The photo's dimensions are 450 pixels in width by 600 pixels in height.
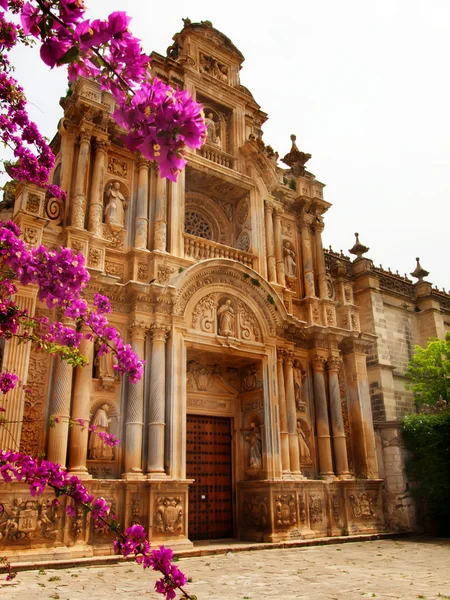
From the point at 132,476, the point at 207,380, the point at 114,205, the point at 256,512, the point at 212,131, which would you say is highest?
the point at 212,131

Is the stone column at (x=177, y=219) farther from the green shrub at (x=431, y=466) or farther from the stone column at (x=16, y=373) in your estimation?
the green shrub at (x=431, y=466)

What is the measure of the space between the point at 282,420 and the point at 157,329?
460cm

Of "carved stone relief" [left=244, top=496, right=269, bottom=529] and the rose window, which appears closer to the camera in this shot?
"carved stone relief" [left=244, top=496, right=269, bottom=529]

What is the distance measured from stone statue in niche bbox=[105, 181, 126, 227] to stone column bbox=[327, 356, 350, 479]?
784cm

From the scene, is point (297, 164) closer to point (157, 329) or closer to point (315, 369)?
point (315, 369)

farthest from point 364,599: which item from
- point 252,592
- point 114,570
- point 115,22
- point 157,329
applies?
point 157,329

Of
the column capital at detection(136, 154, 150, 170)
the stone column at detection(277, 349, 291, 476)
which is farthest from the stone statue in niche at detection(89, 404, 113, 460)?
the column capital at detection(136, 154, 150, 170)

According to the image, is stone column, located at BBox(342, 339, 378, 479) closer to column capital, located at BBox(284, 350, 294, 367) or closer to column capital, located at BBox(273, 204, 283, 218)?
column capital, located at BBox(284, 350, 294, 367)

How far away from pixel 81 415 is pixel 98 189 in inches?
234

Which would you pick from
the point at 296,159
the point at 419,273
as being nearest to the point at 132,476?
the point at 296,159

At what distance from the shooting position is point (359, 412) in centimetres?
1669

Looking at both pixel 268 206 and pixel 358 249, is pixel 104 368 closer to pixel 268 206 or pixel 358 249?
pixel 268 206

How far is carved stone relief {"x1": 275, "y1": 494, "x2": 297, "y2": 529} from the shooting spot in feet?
44.1

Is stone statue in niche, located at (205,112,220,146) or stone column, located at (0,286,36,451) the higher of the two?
stone statue in niche, located at (205,112,220,146)
